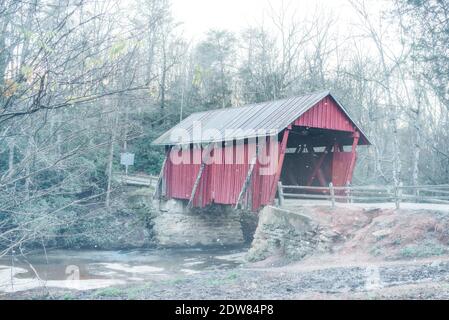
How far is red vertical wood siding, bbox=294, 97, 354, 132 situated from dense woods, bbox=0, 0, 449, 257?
9.46ft

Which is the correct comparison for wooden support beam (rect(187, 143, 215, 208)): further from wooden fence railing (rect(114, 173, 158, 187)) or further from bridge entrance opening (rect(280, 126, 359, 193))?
wooden fence railing (rect(114, 173, 158, 187))

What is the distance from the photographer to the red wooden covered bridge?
586 inches

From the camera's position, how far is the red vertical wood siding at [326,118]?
14.8 m

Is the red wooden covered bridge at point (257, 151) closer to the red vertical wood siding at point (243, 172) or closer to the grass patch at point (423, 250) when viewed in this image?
the red vertical wood siding at point (243, 172)

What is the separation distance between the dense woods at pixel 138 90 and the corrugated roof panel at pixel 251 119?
216 cm

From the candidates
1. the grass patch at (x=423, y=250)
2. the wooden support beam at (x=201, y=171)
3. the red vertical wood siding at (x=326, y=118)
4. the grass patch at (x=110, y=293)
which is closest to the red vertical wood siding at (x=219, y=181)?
the wooden support beam at (x=201, y=171)

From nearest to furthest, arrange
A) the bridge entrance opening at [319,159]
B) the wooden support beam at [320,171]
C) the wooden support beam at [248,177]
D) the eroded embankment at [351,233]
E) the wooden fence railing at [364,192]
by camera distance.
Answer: the eroded embankment at [351,233]
the wooden fence railing at [364,192]
the wooden support beam at [248,177]
the bridge entrance opening at [319,159]
the wooden support beam at [320,171]

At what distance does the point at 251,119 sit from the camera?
16203 mm

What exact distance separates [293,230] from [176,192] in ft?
27.5

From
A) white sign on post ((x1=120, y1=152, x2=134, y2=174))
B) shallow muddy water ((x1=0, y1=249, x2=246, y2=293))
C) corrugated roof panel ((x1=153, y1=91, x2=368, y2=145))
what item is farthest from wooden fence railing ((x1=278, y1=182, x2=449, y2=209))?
white sign on post ((x1=120, y1=152, x2=134, y2=174))

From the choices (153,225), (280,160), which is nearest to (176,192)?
(153,225)

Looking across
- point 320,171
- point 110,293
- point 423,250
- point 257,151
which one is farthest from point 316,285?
point 320,171
